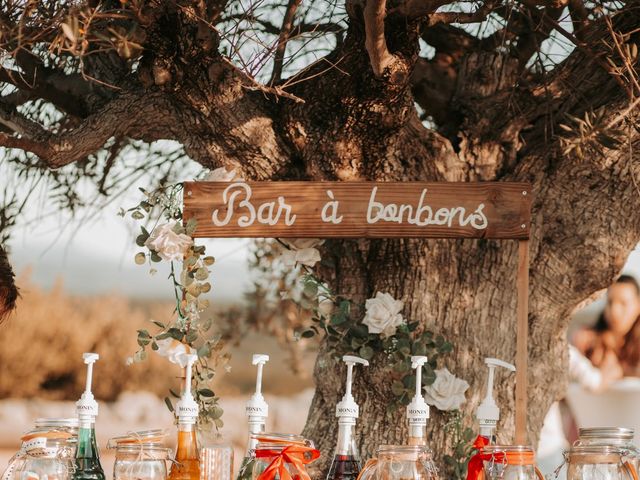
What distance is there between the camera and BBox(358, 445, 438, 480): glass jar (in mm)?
1187

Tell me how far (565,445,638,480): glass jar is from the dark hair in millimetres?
2564

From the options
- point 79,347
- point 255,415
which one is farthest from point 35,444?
point 79,347

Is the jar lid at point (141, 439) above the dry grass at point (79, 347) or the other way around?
the other way around

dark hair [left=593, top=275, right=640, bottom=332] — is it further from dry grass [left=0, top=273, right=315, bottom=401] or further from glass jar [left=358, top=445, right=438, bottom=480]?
glass jar [left=358, top=445, right=438, bottom=480]

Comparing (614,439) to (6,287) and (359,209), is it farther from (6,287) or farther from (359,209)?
(6,287)

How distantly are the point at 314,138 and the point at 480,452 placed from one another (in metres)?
0.70

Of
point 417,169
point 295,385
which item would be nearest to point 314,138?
point 417,169

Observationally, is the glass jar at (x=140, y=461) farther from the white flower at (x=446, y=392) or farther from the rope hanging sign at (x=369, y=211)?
the white flower at (x=446, y=392)

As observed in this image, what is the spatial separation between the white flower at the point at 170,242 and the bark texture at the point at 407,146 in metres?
0.21

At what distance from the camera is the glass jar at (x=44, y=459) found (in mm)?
1252

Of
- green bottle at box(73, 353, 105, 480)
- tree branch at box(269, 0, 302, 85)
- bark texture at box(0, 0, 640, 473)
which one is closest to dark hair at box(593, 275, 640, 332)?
bark texture at box(0, 0, 640, 473)

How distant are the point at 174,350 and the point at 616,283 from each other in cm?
247

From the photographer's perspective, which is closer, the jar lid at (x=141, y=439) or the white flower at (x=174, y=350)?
the jar lid at (x=141, y=439)

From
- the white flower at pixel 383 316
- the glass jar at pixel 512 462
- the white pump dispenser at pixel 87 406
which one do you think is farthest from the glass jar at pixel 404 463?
the white flower at pixel 383 316
